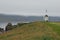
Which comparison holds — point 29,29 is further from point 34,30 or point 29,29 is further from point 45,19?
point 45,19

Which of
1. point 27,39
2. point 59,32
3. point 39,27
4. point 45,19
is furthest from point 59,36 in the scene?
point 45,19

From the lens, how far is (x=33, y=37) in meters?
31.6

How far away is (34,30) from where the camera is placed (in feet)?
122

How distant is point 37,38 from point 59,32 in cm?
431

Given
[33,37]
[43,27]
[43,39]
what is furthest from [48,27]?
[43,39]

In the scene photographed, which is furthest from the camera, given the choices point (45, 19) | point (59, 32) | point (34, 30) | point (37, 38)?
point (45, 19)

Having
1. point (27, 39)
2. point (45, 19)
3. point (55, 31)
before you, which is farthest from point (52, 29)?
point (45, 19)

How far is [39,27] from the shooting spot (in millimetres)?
38656

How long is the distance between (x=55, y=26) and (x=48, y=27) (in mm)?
962

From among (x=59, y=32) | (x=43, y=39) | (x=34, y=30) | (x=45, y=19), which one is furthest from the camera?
(x=45, y=19)

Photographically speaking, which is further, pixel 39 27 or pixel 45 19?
pixel 45 19

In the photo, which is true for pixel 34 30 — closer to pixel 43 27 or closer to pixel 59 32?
pixel 43 27

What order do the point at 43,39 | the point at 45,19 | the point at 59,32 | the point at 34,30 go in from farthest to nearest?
the point at 45,19, the point at 34,30, the point at 59,32, the point at 43,39

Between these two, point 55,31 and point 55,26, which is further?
point 55,26
